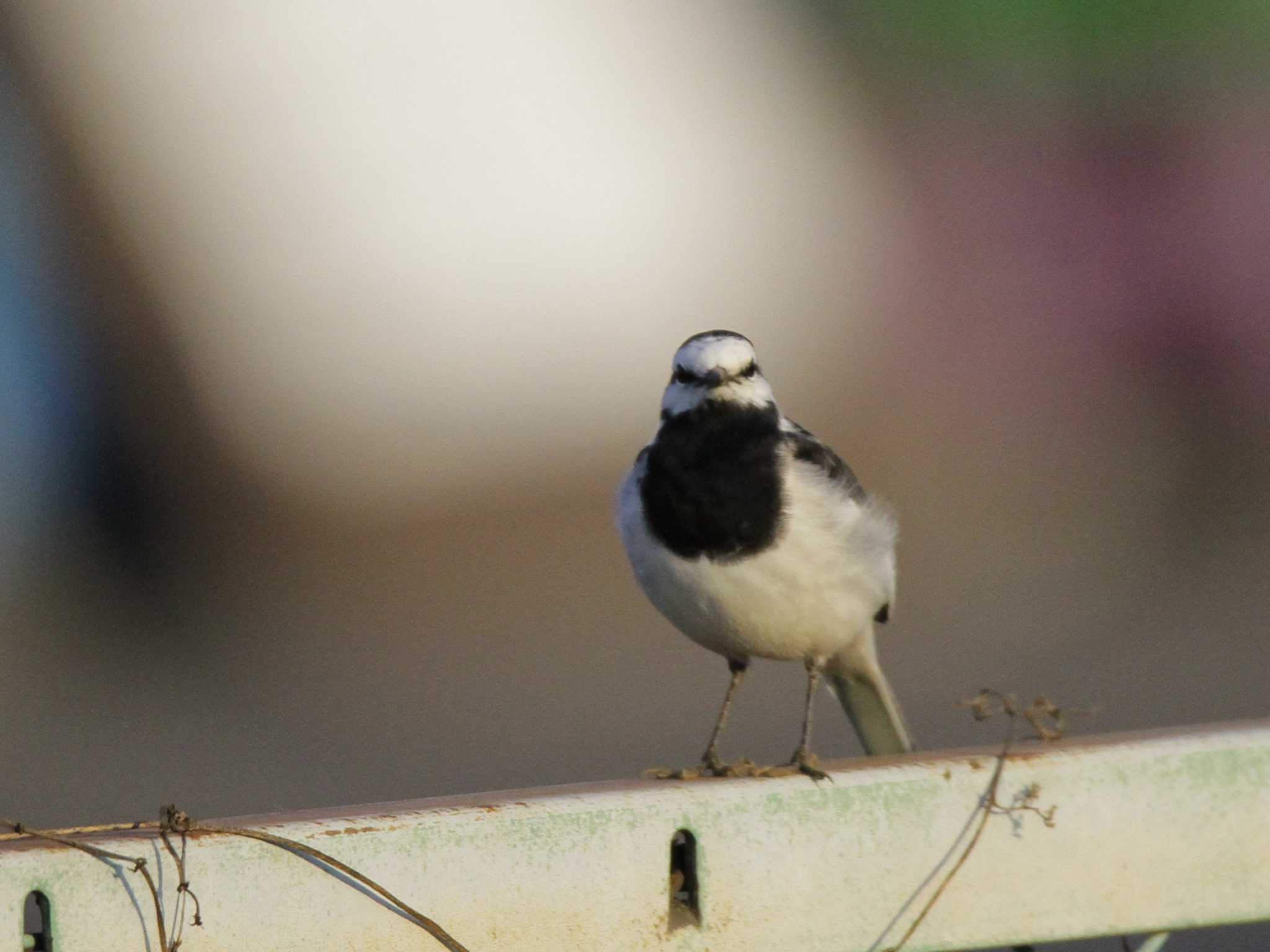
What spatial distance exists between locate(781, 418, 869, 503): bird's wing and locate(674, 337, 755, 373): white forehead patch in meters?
0.23

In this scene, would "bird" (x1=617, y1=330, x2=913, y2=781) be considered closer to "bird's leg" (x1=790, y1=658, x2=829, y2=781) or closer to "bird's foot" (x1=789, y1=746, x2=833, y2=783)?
"bird's leg" (x1=790, y1=658, x2=829, y2=781)

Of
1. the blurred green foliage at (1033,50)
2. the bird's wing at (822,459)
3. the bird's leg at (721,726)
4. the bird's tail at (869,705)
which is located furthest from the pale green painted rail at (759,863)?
the blurred green foliage at (1033,50)

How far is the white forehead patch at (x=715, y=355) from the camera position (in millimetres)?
4301

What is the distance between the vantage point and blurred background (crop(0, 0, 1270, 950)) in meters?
9.34

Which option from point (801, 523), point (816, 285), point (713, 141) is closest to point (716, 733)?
point (801, 523)

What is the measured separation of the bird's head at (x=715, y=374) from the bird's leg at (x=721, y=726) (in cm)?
67

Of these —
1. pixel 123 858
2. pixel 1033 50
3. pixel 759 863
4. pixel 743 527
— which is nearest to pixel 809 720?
pixel 743 527

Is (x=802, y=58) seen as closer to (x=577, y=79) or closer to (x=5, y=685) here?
(x=577, y=79)

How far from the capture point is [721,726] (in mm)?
4352

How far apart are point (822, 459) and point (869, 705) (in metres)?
0.70

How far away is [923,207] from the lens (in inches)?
559

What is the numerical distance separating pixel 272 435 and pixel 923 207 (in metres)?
5.77

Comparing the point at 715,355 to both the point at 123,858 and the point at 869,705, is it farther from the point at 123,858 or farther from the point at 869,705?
the point at 123,858

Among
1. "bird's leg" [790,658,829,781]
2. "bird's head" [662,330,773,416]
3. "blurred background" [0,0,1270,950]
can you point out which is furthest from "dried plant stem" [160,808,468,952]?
"blurred background" [0,0,1270,950]
